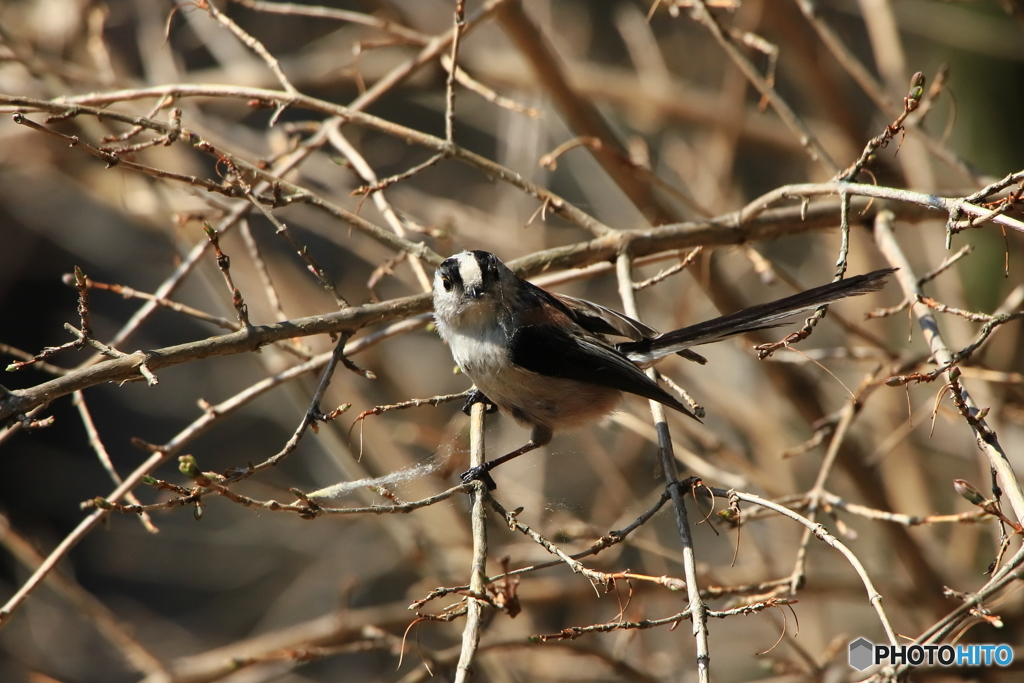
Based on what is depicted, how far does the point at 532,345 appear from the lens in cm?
270

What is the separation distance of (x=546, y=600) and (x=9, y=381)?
438cm

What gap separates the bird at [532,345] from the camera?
8.50 feet

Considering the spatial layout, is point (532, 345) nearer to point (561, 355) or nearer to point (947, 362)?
point (561, 355)

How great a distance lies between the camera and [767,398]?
16.9ft

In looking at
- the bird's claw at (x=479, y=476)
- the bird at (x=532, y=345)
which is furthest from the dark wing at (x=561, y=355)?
the bird's claw at (x=479, y=476)

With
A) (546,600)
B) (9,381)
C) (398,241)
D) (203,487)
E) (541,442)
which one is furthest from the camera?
(9,381)

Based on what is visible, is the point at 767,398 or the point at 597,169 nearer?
the point at 767,398

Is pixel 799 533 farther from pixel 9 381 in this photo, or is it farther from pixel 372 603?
pixel 9 381

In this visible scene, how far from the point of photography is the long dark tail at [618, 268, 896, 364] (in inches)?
86.5

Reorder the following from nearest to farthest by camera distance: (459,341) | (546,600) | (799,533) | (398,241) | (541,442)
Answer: (398,241) → (459,341) → (541,442) → (546,600) → (799,533)

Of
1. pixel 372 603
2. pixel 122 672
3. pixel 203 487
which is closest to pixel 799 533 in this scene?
pixel 372 603

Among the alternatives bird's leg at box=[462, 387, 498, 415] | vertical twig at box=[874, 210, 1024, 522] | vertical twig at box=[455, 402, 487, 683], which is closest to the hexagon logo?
vertical twig at box=[874, 210, 1024, 522]

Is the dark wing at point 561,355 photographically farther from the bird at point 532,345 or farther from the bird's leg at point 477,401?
the bird's leg at point 477,401

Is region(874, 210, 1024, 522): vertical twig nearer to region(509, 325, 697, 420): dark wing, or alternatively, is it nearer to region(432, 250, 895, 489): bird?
region(432, 250, 895, 489): bird
